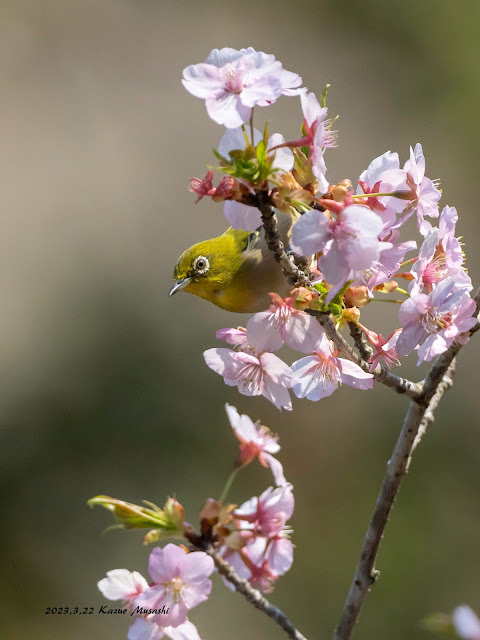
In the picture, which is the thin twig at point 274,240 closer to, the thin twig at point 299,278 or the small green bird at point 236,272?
the thin twig at point 299,278

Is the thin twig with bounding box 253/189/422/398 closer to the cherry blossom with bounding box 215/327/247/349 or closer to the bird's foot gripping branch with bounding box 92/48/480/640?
the bird's foot gripping branch with bounding box 92/48/480/640

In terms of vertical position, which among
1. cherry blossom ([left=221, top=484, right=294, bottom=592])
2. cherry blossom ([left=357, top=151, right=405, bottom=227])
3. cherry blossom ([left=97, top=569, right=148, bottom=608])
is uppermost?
cherry blossom ([left=357, top=151, right=405, bottom=227])

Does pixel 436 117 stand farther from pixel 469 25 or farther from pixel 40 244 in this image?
pixel 40 244

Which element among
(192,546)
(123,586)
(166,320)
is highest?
(166,320)

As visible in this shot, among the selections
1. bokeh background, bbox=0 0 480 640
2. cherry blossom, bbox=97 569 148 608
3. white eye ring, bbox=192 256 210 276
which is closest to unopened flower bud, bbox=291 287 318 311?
cherry blossom, bbox=97 569 148 608

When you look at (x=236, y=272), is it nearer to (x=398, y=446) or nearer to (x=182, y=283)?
(x=182, y=283)

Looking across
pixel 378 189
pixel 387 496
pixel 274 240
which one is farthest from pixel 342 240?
pixel 387 496

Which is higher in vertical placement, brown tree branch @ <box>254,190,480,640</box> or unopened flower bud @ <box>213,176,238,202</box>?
unopened flower bud @ <box>213,176,238,202</box>

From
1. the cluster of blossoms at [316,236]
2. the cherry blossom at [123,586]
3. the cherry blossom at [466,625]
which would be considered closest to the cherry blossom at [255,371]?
the cluster of blossoms at [316,236]
